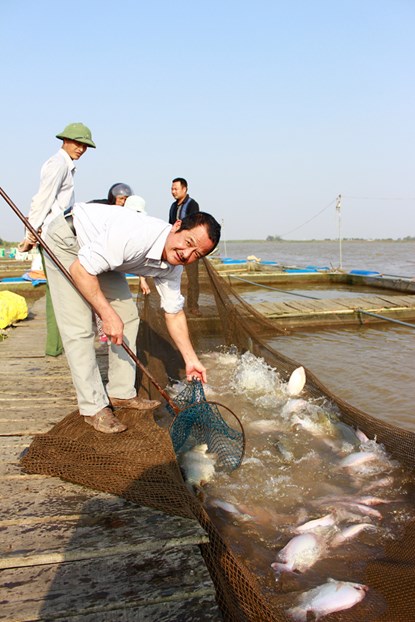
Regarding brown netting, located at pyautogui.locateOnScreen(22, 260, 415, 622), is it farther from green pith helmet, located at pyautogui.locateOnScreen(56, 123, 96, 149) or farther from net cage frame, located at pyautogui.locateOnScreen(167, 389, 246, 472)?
green pith helmet, located at pyautogui.locateOnScreen(56, 123, 96, 149)

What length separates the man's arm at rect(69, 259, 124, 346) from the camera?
106 inches

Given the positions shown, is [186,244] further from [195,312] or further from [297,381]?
[195,312]

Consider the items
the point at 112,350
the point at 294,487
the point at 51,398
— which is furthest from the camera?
the point at 51,398

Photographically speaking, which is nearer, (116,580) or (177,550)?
(116,580)

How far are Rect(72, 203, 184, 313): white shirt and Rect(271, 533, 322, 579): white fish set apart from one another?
1.73m

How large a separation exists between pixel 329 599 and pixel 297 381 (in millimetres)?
2668

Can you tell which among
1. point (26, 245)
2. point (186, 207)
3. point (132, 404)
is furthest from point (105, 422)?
point (186, 207)

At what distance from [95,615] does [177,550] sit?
0.43 metres

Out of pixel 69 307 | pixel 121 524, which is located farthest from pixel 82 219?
pixel 121 524

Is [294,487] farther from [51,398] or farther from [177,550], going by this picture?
[51,398]

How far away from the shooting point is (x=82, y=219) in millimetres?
2980

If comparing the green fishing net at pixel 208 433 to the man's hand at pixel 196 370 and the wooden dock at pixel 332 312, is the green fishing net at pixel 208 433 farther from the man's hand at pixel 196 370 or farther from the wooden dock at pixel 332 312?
the wooden dock at pixel 332 312

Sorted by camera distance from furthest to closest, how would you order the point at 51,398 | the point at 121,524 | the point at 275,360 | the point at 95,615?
the point at 275,360 < the point at 51,398 < the point at 121,524 < the point at 95,615

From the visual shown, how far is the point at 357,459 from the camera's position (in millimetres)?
3377
